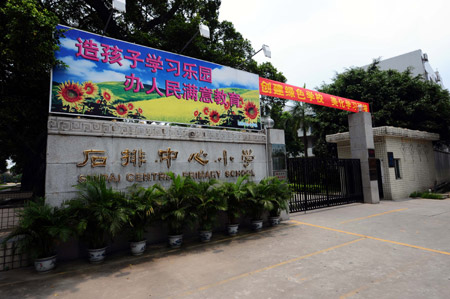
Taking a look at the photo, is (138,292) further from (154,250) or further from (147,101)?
(147,101)

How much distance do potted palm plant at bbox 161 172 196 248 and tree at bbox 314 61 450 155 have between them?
15.6 meters

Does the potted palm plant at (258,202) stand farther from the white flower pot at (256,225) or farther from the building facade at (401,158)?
the building facade at (401,158)

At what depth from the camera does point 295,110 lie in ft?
84.7

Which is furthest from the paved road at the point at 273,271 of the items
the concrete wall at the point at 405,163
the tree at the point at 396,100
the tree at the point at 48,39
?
the tree at the point at 396,100

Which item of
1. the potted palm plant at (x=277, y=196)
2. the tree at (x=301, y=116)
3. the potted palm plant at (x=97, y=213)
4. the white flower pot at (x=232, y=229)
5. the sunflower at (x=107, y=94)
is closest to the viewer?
the potted palm plant at (x=97, y=213)

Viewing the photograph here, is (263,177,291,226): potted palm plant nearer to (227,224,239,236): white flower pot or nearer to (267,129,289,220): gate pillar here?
(267,129,289,220): gate pillar

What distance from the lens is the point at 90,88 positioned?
6453 mm

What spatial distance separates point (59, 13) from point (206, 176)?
1317 cm

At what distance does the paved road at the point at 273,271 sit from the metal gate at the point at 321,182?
3.57 metres

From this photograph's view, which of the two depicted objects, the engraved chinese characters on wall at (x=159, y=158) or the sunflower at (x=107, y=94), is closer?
Result: the engraved chinese characters on wall at (x=159, y=158)

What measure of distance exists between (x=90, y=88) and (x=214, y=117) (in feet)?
12.7

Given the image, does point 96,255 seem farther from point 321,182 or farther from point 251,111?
point 321,182

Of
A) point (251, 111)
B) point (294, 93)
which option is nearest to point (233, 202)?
point (251, 111)

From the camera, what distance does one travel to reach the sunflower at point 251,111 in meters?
9.42
